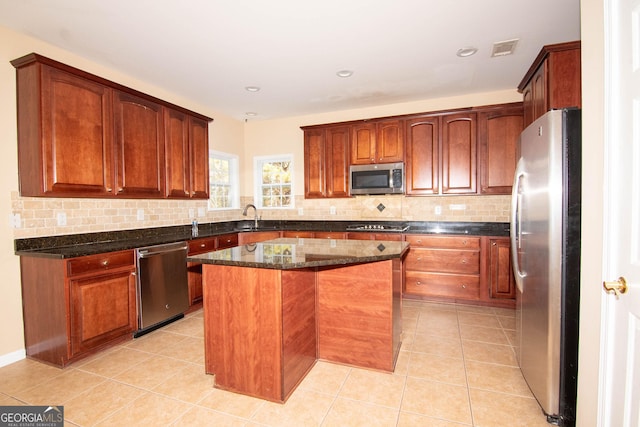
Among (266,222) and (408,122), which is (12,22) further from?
(408,122)

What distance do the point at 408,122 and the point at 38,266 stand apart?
4207 millimetres

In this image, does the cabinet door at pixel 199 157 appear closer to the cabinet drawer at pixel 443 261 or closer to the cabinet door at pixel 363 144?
the cabinet door at pixel 363 144

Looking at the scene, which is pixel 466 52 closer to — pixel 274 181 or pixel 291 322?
pixel 291 322

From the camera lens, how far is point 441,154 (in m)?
3.92

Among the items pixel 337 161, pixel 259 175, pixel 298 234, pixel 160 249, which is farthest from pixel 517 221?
pixel 259 175

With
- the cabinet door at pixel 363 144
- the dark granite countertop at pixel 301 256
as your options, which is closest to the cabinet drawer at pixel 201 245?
the dark granite countertop at pixel 301 256

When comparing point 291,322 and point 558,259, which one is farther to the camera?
point 291,322

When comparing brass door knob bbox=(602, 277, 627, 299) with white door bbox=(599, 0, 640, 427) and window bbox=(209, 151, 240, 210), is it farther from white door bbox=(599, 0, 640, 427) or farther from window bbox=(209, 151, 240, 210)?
window bbox=(209, 151, 240, 210)

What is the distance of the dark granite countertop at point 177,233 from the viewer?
2487mm

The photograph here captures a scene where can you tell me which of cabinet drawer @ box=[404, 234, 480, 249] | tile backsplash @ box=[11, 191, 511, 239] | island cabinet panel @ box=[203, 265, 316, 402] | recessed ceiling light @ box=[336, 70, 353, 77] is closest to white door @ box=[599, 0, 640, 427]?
island cabinet panel @ box=[203, 265, 316, 402]

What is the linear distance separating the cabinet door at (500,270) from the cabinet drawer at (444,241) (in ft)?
0.65

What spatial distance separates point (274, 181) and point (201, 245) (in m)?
2.05

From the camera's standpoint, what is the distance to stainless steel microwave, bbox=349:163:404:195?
4.11 metres

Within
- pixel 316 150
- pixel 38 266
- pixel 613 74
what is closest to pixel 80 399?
pixel 38 266
